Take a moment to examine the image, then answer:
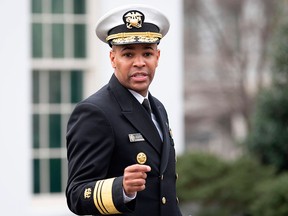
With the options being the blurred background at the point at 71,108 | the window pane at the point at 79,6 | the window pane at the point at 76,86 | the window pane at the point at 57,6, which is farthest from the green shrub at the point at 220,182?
the window pane at the point at 57,6

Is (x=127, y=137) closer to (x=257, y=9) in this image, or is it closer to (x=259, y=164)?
(x=259, y=164)

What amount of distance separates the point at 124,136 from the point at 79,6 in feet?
21.3

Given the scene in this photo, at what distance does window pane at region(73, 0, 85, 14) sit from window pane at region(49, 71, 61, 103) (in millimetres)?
678

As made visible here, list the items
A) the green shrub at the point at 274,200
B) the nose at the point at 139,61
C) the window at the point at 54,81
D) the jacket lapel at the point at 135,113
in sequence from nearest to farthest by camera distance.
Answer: the nose at the point at 139,61 → the jacket lapel at the point at 135,113 → the green shrub at the point at 274,200 → the window at the point at 54,81

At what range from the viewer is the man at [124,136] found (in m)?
4.66

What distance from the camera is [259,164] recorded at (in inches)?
434

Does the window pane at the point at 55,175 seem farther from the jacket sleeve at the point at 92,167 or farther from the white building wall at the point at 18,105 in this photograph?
the jacket sleeve at the point at 92,167

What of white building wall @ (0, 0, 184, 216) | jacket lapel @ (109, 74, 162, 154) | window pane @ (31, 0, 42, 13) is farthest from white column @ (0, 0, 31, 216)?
jacket lapel @ (109, 74, 162, 154)

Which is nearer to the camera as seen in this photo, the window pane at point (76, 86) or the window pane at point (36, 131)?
the window pane at point (36, 131)

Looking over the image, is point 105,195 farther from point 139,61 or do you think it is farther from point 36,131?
point 36,131

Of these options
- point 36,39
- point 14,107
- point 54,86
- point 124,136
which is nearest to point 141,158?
point 124,136

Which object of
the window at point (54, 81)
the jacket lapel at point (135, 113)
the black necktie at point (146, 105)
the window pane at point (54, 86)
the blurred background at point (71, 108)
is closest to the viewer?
the jacket lapel at point (135, 113)

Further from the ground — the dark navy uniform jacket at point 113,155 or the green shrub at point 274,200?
the dark navy uniform jacket at point 113,155

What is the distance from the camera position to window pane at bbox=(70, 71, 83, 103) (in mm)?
11266
